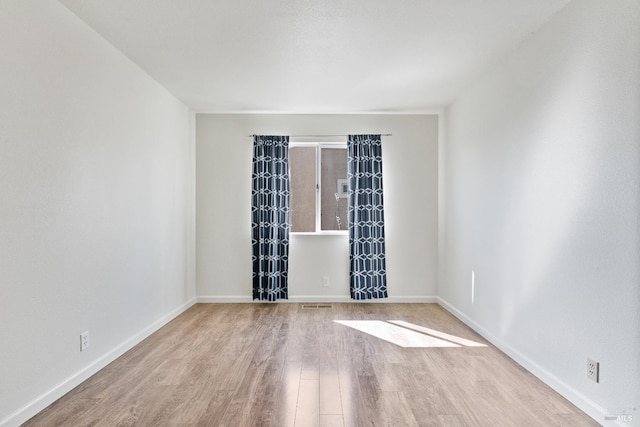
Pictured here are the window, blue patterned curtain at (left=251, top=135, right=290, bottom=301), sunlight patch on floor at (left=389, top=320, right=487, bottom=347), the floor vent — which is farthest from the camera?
the window

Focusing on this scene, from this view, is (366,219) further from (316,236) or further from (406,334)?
(406,334)

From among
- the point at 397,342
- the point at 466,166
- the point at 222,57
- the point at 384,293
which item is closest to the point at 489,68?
the point at 466,166

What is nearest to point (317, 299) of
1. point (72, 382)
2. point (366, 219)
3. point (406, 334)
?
point (366, 219)

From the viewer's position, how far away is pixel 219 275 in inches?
211

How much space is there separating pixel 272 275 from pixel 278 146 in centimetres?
169

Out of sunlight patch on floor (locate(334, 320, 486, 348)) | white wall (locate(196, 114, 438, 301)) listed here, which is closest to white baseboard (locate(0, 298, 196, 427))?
white wall (locate(196, 114, 438, 301))

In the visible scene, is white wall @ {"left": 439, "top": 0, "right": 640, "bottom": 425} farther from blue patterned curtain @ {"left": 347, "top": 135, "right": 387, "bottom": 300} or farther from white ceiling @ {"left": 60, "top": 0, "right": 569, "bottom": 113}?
blue patterned curtain @ {"left": 347, "top": 135, "right": 387, "bottom": 300}

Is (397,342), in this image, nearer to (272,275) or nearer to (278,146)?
(272,275)

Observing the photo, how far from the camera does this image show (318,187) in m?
5.50

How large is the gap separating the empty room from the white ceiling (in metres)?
0.02

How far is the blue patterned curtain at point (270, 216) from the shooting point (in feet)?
17.3

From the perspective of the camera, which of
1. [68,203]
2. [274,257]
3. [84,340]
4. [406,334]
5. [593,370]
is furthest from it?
[274,257]

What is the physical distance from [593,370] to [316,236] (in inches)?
139

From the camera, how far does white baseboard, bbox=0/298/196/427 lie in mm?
2215
